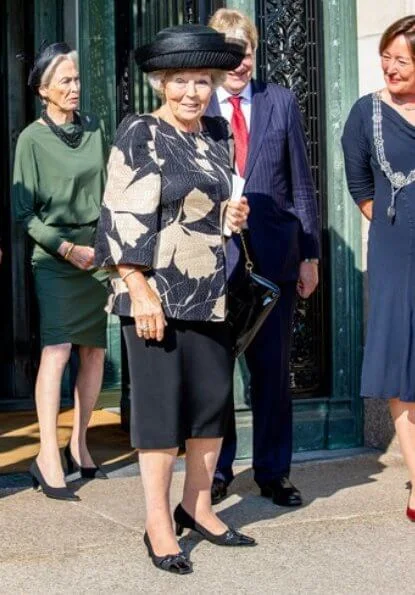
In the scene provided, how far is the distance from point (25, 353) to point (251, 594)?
15.7 feet

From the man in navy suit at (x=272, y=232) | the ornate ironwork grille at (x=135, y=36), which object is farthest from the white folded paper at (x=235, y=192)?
the ornate ironwork grille at (x=135, y=36)

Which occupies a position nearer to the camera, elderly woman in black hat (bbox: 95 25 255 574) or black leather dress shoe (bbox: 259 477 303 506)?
elderly woman in black hat (bbox: 95 25 255 574)

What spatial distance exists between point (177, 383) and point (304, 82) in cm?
274

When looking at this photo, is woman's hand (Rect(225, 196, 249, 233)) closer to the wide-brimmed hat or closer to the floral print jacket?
the floral print jacket

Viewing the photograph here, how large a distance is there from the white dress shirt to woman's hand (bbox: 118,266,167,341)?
1.41 m

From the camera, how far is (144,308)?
496 cm

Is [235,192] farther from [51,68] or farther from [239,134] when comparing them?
[51,68]

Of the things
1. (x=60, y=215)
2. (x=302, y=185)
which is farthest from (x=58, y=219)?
(x=302, y=185)

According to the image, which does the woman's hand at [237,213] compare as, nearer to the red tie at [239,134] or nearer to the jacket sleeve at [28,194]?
the red tie at [239,134]

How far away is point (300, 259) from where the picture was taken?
6.27 m

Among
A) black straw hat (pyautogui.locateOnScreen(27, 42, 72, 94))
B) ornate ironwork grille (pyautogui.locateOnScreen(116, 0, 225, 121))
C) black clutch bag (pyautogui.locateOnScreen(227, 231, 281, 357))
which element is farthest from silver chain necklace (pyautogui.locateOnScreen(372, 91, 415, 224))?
ornate ironwork grille (pyautogui.locateOnScreen(116, 0, 225, 121))

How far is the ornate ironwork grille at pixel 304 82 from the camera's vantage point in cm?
728

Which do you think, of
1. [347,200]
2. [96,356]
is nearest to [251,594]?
[96,356]

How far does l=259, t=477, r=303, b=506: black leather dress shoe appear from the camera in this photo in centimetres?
613
